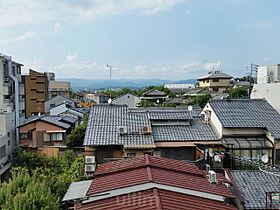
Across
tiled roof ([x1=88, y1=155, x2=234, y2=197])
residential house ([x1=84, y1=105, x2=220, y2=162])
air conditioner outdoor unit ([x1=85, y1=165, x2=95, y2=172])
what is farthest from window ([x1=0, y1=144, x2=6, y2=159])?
tiled roof ([x1=88, y1=155, x2=234, y2=197])

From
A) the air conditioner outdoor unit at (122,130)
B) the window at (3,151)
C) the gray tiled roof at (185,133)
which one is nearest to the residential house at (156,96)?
the window at (3,151)

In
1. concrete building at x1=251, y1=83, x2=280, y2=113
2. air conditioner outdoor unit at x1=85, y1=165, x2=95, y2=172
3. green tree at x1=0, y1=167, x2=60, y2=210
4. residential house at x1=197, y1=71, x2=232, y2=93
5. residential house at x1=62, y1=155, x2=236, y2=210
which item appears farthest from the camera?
residential house at x1=197, y1=71, x2=232, y2=93

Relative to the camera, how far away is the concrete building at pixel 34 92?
5119 cm

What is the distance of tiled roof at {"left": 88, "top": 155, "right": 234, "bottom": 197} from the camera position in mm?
9367

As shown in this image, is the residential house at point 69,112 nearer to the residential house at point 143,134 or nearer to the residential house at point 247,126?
the residential house at point 143,134

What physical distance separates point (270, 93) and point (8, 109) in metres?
28.9

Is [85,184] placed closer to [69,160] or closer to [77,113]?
[69,160]

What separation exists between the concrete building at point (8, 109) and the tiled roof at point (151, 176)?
14854mm

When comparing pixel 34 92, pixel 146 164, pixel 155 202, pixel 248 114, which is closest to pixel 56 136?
pixel 146 164

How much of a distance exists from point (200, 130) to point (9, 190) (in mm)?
12118

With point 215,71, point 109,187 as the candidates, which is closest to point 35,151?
point 109,187

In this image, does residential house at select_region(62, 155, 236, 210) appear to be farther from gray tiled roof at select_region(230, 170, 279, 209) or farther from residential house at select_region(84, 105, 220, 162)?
residential house at select_region(84, 105, 220, 162)

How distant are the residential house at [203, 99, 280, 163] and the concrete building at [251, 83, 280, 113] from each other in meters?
0.52

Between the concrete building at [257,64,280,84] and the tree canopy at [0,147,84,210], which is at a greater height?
the concrete building at [257,64,280,84]
